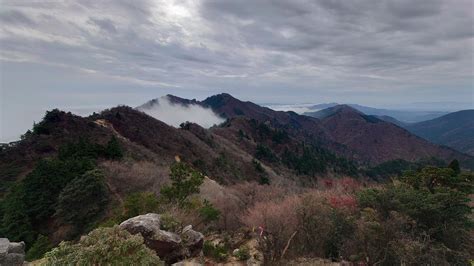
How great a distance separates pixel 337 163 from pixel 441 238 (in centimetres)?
11413

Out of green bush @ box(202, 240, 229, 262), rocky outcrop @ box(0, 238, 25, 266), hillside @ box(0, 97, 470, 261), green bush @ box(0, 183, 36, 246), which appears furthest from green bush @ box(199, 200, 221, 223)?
green bush @ box(0, 183, 36, 246)

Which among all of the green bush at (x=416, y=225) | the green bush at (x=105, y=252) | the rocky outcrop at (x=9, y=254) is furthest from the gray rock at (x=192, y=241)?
the green bush at (x=416, y=225)

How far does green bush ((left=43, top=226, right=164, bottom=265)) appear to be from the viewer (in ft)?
25.0

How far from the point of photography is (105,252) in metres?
7.72

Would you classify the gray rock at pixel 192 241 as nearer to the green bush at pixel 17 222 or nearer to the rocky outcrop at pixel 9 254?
the rocky outcrop at pixel 9 254

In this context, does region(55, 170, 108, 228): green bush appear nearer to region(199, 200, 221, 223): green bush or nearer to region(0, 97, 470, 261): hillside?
region(0, 97, 470, 261): hillside

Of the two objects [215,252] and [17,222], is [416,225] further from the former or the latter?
[17,222]

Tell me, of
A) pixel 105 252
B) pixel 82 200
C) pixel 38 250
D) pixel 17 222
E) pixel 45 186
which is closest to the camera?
pixel 105 252

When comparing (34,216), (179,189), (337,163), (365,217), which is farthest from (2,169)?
(337,163)

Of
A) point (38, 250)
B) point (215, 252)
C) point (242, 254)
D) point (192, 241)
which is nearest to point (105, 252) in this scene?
point (192, 241)

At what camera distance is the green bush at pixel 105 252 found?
7.63m

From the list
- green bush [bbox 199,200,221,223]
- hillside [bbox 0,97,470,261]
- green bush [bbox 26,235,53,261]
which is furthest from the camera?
green bush [bbox 26,235,53,261]

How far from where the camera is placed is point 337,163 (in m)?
124

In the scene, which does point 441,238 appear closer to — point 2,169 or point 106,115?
point 2,169
